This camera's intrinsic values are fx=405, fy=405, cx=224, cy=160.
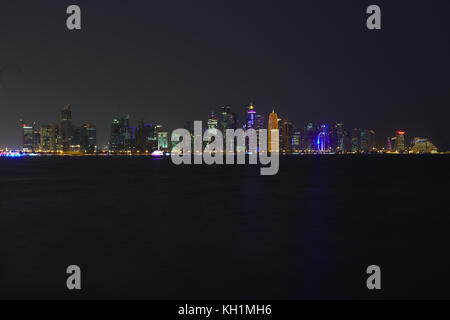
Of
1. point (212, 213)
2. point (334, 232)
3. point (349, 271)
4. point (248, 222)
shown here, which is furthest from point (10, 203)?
point (349, 271)

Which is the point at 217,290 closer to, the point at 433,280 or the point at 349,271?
the point at 349,271

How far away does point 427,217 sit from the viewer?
1006 inches

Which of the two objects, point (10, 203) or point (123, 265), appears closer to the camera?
point (123, 265)

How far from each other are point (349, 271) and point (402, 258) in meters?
2.94

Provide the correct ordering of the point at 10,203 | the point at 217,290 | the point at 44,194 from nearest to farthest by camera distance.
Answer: the point at 217,290 → the point at 10,203 → the point at 44,194

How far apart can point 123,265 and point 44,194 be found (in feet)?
94.8
